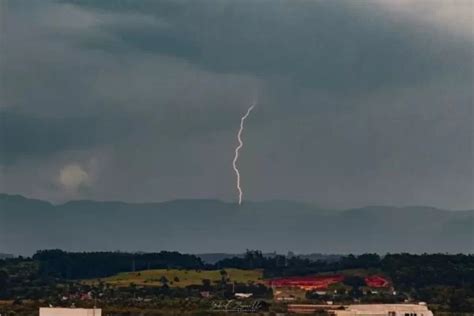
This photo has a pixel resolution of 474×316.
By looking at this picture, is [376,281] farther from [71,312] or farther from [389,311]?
[71,312]

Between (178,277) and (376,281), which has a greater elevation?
(178,277)

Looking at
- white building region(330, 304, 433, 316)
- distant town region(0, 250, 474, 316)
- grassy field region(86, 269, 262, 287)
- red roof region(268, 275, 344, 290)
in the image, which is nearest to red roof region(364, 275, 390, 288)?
distant town region(0, 250, 474, 316)

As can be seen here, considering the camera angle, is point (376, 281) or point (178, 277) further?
point (178, 277)

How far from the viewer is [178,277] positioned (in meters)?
188

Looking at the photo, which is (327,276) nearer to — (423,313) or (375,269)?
(375,269)

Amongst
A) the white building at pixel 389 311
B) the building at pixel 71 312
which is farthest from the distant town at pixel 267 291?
the building at pixel 71 312

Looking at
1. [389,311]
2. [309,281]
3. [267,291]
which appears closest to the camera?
[389,311]

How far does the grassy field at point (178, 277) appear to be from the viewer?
18000cm

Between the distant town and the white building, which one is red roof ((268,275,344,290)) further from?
the white building

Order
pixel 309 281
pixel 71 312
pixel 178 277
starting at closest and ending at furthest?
pixel 71 312 < pixel 309 281 < pixel 178 277

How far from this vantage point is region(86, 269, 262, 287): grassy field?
18000 cm

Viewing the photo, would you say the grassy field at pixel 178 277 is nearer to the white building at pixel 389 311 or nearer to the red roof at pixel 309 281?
the red roof at pixel 309 281

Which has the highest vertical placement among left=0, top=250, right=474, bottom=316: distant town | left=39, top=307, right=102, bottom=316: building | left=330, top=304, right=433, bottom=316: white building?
left=0, top=250, right=474, bottom=316: distant town

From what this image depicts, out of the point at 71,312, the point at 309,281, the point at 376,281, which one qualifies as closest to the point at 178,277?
the point at 309,281
